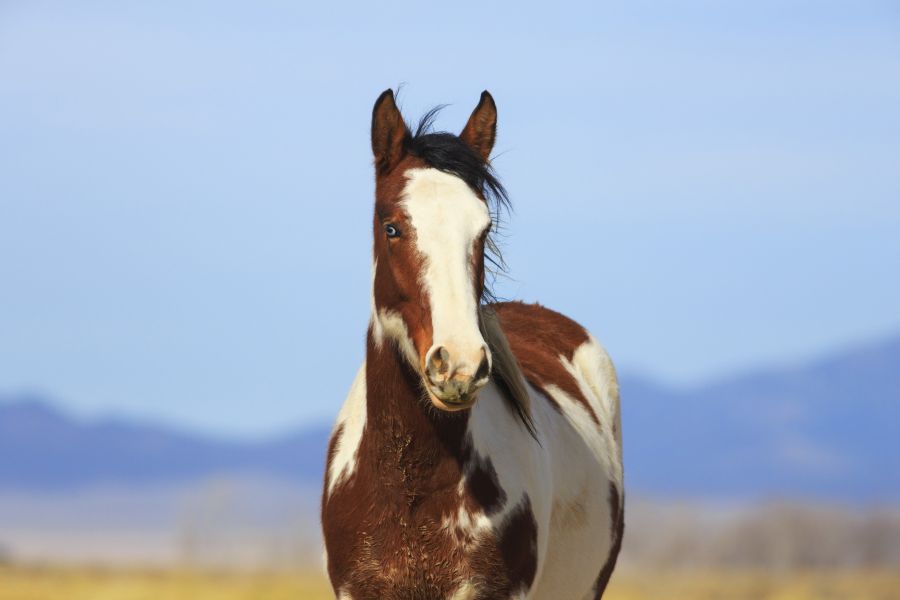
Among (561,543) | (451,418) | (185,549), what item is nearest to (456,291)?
(451,418)

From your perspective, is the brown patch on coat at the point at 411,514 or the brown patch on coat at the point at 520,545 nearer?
the brown patch on coat at the point at 411,514

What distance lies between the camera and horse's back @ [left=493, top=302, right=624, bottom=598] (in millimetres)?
6953

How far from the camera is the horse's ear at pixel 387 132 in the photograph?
6.13 m

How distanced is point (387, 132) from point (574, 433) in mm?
2187

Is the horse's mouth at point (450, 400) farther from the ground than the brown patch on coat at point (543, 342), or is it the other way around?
the horse's mouth at point (450, 400)

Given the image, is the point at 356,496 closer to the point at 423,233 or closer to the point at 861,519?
the point at 423,233

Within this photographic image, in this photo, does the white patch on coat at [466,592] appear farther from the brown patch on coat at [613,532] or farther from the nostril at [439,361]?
the brown patch on coat at [613,532]

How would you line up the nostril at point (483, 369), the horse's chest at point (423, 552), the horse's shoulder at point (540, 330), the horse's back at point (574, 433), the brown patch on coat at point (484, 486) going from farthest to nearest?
the horse's shoulder at point (540, 330)
the horse's back at point (574, 433)
the brown patch on coat at point (484, 486)
the horse's chest at point (423, 552)
the nostril at point (483, 369)

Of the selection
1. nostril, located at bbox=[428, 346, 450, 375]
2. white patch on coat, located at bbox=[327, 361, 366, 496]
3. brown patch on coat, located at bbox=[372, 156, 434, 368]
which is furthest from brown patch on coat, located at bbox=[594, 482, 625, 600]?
nostril, located at bbox=[428, 346, 450, 375]

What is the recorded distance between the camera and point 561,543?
22.7 feet

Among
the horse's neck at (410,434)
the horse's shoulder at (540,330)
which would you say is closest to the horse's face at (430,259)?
the horse's neck at (410,434)

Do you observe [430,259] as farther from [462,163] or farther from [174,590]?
[174,590]

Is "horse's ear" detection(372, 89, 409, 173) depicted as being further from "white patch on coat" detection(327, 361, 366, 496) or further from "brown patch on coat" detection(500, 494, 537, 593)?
"brown patch on coat" detection(500, 494, 537, 593)

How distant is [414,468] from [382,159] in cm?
139
